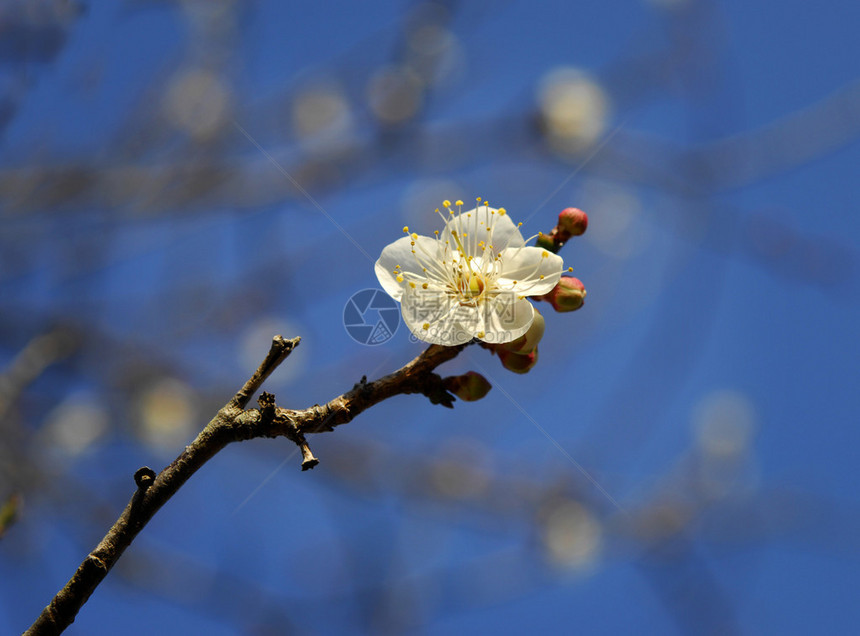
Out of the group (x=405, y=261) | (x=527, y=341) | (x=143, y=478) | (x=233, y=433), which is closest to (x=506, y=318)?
(x=527, y=341)

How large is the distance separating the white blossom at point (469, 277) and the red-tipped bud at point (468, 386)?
75 millimetres

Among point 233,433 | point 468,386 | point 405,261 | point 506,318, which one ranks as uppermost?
point 405,261

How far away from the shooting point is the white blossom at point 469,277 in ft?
3.79

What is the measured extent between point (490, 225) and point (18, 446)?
5.89 feet

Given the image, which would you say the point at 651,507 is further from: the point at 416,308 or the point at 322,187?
the point at 416,308

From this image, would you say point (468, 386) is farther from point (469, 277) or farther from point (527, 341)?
point (469, 277)

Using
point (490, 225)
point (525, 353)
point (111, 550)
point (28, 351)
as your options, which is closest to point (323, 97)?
point (28, 351)

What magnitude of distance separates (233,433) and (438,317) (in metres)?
0.46

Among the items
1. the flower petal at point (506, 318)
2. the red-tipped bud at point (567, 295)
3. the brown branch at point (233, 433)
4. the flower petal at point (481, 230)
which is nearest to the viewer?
the brown branch at point (233, 433)

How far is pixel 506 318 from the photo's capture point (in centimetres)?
117

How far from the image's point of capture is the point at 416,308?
1234 millimetres

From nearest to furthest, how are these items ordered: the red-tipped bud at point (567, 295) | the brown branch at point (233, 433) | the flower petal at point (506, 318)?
the brown branch at point (233, 433)
the flower petal at point (506, 318)
the red-tipped bud at point (567, 295)

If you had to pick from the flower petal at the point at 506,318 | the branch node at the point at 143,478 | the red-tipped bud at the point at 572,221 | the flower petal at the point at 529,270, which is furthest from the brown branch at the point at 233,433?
the red-tipped bud at the point at 572,221

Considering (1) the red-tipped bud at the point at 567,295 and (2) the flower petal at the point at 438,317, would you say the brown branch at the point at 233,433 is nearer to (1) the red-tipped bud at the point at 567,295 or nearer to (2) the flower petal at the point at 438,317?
(2) the flower petal at the point at 438,317
